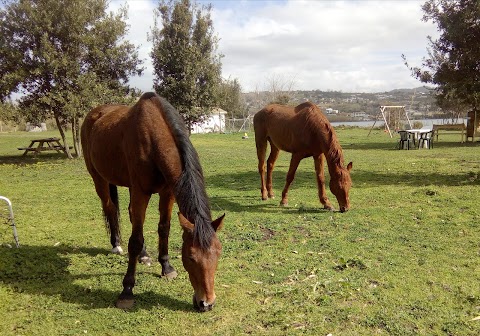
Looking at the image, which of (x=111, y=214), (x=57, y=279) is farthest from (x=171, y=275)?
(x=111, y=214)

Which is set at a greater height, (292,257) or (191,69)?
(191,69)

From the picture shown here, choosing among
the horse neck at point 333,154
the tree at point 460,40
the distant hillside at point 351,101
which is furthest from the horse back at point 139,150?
the distant hillside at point 351,101

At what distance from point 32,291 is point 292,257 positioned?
3342 millimetres

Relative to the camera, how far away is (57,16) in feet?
54.2

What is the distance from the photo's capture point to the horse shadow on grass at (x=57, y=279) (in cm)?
411

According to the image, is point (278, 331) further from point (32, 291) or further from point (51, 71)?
point (51, 71)

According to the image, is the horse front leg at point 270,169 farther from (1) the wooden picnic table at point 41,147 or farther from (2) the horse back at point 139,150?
(1) the wooden picnic table at point 41,147

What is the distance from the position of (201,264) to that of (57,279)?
8.11 ft

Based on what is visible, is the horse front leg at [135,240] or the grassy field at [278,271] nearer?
the grassy field at [278,271]

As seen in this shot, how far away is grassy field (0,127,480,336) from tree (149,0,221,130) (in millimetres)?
14912

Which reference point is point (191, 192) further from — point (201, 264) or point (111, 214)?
point (111, 214)

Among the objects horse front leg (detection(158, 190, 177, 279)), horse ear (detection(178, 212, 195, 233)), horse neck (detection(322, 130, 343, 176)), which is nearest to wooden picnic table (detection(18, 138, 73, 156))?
horse neck (detection(322, 130, 343, 176))

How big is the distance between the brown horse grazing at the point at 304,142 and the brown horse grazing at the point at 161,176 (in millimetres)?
4072

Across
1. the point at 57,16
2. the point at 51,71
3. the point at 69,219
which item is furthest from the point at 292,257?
the point at 57,16
